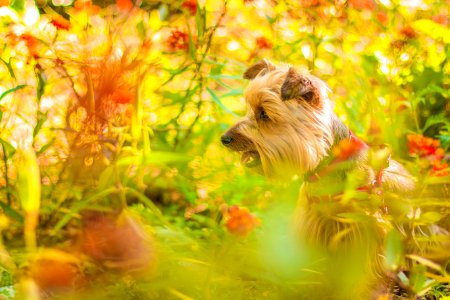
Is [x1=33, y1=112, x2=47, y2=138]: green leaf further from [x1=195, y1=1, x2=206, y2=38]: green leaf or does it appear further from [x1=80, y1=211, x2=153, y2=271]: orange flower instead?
[x1=195, y1=1, x2=206, y2=38]: green leaf

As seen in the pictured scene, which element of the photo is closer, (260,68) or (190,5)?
(190,5)

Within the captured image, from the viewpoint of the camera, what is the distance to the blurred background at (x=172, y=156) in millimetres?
1925

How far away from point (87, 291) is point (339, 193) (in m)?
1.17

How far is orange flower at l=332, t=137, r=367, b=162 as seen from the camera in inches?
84.1

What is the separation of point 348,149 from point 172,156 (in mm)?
776

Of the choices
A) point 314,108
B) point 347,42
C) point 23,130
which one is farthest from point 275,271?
point 347,42

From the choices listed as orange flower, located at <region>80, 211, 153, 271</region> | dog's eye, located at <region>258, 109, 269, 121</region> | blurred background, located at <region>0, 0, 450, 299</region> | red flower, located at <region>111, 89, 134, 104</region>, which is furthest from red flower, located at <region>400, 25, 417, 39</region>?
orange flower, located at <region>80, 211, 153, 271</region>

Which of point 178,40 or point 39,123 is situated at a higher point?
point 178,40

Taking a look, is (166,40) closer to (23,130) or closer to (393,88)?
(23,130)

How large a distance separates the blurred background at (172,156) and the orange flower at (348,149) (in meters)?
0.14

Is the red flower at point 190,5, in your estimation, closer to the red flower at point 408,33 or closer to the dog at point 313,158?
the dog at point 313,158

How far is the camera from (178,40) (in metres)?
2.78

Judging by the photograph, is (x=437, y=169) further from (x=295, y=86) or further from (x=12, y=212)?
(x=12, y=212)

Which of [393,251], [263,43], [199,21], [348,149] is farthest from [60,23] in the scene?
[393,251]
